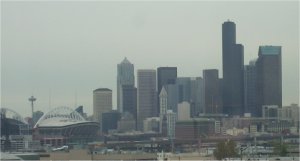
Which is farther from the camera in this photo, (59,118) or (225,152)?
(59,118)

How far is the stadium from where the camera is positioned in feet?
315

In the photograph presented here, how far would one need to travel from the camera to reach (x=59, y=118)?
102750 millimetres

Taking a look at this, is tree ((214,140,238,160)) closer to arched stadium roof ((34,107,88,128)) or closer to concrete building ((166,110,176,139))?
arched stadium roof ((34,107,88,128))

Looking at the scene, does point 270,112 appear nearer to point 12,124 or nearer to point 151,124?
point 151,124

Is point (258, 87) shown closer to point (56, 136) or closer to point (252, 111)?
point (252, 111)

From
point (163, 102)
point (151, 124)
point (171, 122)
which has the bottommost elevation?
point (151, 124)

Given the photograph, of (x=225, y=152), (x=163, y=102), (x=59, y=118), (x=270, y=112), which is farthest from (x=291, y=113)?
(x=225, y=152)

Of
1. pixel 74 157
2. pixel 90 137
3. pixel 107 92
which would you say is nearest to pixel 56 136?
pixel 90 137

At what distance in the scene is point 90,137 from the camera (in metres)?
103

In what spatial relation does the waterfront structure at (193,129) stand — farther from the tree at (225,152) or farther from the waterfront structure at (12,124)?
the tree at (225,152)

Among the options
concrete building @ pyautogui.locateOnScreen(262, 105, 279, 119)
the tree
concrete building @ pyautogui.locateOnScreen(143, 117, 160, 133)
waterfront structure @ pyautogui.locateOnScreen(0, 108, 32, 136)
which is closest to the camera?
the tree

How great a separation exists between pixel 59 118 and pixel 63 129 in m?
3.44

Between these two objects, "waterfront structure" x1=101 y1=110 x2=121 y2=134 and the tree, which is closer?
the tree

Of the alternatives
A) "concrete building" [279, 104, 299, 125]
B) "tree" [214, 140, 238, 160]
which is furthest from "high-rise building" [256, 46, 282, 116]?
"tree" [214, 140, 238, 160]
